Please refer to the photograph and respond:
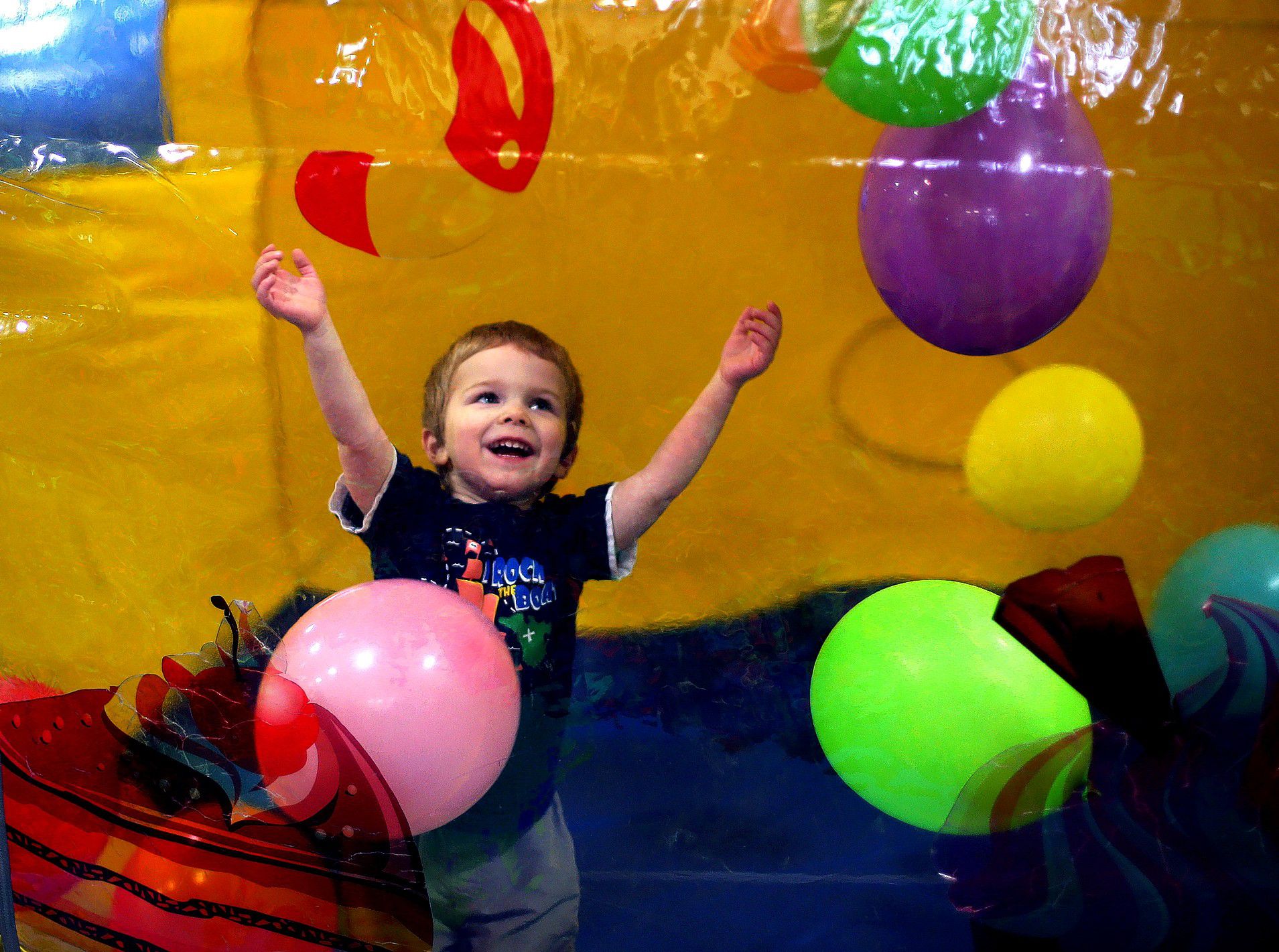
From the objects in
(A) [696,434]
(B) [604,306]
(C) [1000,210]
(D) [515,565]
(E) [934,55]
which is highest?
(E) [934,55]

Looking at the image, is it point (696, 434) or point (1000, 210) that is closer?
point (1000, 210)

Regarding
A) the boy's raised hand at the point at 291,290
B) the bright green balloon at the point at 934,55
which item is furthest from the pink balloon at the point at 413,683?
the bright green balloon at the point at 934,55

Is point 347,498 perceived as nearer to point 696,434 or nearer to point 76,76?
point 696,434

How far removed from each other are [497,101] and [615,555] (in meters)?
0.43

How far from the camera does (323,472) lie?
97 cm

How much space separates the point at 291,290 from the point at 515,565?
1.03ft

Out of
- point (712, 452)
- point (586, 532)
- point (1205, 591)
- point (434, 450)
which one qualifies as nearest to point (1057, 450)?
point (1205, 591)

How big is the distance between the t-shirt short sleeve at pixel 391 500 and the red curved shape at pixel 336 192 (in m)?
0.21

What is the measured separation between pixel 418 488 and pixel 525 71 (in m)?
0.39

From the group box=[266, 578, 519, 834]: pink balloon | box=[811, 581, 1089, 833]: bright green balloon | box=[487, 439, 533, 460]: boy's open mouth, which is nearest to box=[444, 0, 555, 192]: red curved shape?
box=[487, 439, 533, 460]: boy's open mouth

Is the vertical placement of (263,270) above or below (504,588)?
above

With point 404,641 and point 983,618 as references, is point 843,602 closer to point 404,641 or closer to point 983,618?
point 983,618

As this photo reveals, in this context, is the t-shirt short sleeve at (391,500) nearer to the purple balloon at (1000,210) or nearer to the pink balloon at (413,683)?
the pink balloon at (413,683)

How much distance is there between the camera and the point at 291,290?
2.97 ft
